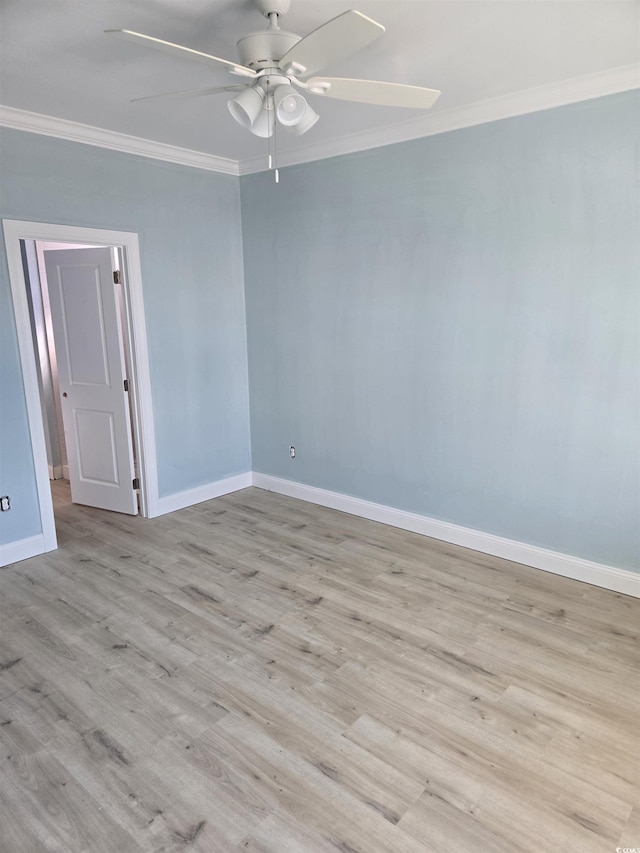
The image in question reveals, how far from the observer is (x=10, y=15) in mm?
2012

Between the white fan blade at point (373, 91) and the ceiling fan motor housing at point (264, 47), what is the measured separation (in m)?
0.14

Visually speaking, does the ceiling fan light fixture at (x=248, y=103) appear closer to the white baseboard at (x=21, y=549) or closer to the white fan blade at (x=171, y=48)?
A: the white fan blade at (x=171, y=48)

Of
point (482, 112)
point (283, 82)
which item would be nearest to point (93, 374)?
point (283, 82)

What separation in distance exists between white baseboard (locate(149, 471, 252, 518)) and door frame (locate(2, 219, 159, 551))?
0.20 feet

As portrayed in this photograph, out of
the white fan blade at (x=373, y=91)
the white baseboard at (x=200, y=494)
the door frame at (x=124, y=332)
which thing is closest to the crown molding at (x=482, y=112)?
the white fan blade at (x=373, y=91)

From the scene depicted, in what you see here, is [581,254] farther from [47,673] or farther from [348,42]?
[47,673]

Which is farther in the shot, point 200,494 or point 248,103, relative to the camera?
→ point 200,494

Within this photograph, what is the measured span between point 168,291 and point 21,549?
2.13 m

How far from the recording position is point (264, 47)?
1.89m

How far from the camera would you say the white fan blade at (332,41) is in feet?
4.88

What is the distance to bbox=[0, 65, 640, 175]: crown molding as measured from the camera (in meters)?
2.72

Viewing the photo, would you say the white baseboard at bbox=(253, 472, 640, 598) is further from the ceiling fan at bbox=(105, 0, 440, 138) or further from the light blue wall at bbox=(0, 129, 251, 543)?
the ceiling fan at bbox=(105, 0, 440, 138)

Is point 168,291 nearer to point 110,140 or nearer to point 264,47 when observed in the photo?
point 110,140

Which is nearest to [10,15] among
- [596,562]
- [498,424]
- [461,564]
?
[498,424]
